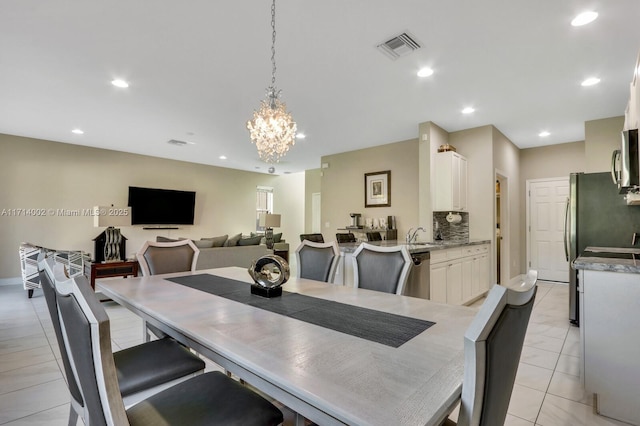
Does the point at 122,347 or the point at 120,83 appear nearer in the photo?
the point at 122,347

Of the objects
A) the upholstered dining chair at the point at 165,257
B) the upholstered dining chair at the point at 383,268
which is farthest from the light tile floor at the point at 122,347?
the upholstered dining chair at the point at 383,268

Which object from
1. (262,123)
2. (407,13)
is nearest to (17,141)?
(262,123)

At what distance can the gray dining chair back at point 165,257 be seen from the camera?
260cm

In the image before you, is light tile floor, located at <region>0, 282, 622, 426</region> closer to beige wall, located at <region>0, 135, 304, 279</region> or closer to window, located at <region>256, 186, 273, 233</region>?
beige wall, located at <region>0, 135, 304, 279</region>

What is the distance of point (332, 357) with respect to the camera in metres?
0.96

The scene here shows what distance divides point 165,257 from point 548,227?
685 cm

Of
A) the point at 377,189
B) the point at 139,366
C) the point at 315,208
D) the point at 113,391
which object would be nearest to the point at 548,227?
the point at 377,189

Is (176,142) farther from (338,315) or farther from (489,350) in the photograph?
(489,350)

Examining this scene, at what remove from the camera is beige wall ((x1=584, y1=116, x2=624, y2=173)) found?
4.57m

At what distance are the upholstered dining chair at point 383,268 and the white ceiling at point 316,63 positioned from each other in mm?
1765

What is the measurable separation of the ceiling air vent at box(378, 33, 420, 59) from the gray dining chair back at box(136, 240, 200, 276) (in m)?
2.51

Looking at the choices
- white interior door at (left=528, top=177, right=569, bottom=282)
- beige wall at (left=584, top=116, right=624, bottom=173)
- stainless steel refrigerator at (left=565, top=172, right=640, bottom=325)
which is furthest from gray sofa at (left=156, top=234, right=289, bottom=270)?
white interior door at (left=528, top=177, right=569, bottom=282)

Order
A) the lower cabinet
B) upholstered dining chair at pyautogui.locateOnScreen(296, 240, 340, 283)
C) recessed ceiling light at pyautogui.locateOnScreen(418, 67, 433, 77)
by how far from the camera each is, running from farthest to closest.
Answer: the lower cabinet → recessed ceiling light at pyautogui.locateOnScreen(418, 67, 433, 77) → upholstered dining chair at pyautogui.locateOnScreen(296, 240, 340, 283)

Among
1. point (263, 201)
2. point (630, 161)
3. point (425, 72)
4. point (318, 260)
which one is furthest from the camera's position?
point (263, 201)
